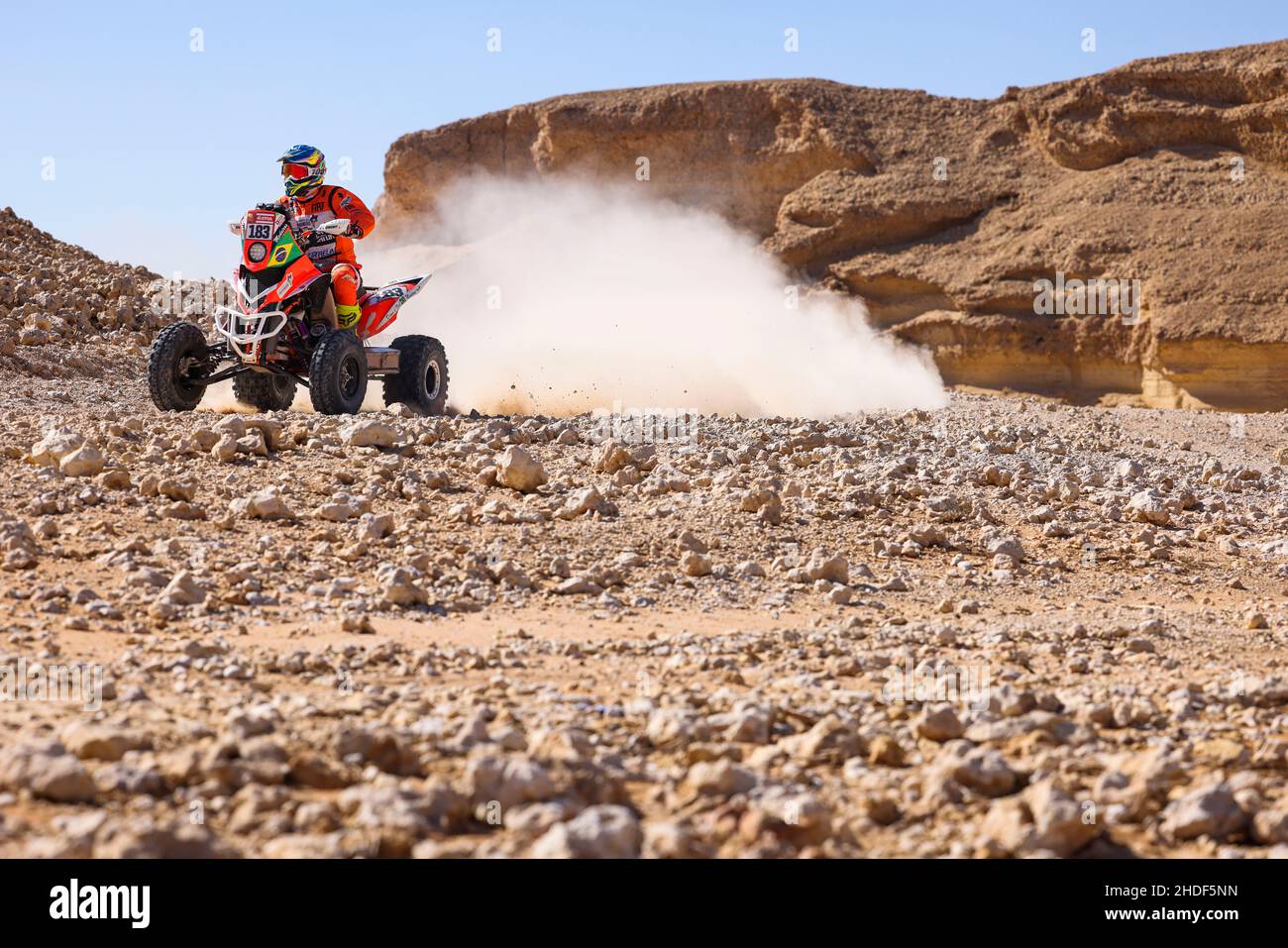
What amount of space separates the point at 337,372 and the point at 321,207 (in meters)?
1.55

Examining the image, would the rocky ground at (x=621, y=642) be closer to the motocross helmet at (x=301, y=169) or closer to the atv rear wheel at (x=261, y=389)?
the atv rear wheel at (x=261, y=389)

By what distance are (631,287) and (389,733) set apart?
25.4 meters

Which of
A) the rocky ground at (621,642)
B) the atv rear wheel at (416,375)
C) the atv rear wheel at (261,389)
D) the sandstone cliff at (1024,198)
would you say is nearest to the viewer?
the rocky ground at (621,642)

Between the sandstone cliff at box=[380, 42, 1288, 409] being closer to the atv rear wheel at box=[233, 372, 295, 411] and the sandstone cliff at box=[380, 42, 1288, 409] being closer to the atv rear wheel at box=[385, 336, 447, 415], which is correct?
the atv rear wheel at box=[385, 336, 447, 415]

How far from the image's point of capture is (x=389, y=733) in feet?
12.3

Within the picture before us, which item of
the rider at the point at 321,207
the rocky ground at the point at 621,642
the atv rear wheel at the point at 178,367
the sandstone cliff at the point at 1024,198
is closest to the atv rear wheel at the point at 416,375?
the rider at the point at 321,207

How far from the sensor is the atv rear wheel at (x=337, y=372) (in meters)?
10.2

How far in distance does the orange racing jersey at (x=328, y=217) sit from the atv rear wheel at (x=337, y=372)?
2.41 ft

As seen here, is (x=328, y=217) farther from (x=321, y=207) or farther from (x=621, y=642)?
(x=621, y=642)

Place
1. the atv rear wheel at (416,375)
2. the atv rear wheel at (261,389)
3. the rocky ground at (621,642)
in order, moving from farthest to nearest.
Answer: the atv rear wheel at (261,389) → the atv rear wheel at (416,375) → the rocky ground at (621,642)

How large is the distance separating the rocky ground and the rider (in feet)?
4.74

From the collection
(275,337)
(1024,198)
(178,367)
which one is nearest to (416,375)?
(275,337)

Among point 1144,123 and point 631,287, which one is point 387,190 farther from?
point 1144,123
